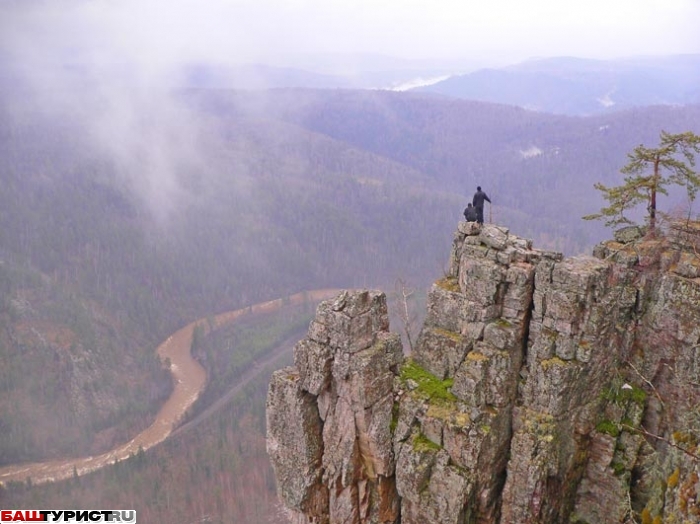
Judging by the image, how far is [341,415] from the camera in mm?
33656

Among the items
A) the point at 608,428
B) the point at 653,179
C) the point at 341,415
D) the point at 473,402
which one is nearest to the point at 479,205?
the point at 653,179

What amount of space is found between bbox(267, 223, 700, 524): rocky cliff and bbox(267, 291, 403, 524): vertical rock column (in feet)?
0.29

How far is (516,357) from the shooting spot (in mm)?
31547

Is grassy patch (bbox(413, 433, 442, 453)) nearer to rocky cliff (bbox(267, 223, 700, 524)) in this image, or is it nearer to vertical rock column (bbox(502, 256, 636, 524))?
rocky cliff (bbox(267, 223, 700, 524))

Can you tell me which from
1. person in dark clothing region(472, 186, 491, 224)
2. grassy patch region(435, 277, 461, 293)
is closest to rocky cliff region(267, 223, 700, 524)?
grassy patch region(435, 277, 461, 293)

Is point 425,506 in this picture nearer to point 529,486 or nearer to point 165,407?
point 529,486

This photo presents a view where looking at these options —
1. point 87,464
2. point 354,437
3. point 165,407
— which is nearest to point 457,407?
point 354,437

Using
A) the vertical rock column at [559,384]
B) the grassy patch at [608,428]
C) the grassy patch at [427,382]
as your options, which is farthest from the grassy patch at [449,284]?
the grassy patch at [608,428]

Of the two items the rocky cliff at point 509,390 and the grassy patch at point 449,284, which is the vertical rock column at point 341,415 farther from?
the grassy patch at point 449,284

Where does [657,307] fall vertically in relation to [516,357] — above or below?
above

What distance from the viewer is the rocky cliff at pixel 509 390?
30.4 meters

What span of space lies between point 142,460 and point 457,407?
127558 millimetres

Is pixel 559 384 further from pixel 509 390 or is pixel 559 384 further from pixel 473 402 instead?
pixel 473 402

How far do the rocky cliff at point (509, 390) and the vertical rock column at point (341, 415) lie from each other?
90 mm
